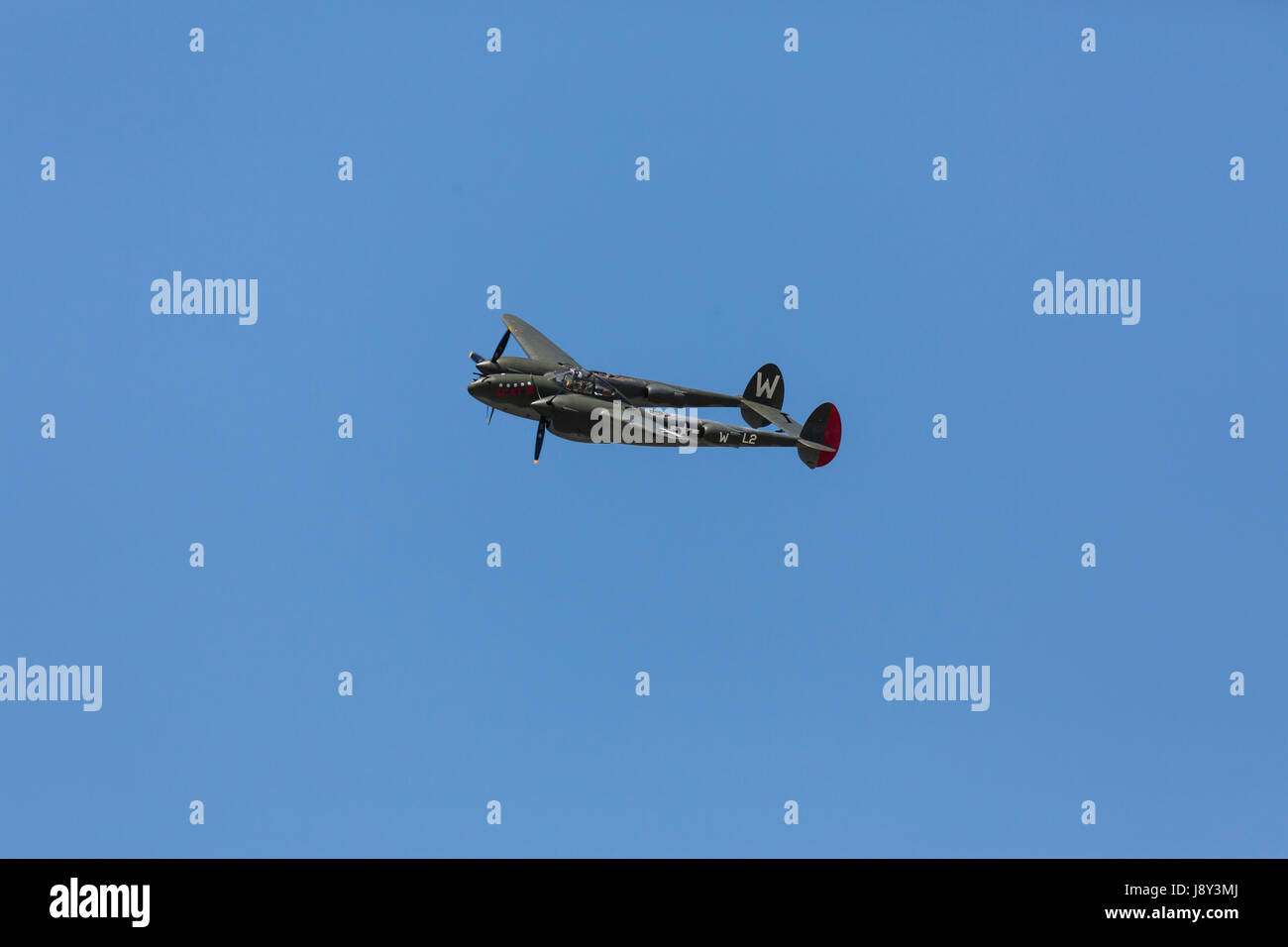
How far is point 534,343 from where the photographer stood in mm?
50719

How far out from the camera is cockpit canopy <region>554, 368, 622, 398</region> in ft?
145

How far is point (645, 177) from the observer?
42.4 metres

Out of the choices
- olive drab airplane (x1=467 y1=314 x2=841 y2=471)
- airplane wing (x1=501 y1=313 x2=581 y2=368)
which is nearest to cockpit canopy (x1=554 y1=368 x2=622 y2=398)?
olive drab airplane (x1=467 y1=314 x2=841 y2=471)

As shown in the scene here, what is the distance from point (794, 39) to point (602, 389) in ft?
43.0

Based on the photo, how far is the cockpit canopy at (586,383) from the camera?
145 ft

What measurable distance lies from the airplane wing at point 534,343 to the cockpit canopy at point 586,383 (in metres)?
3.71

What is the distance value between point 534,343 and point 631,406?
8.03 meters

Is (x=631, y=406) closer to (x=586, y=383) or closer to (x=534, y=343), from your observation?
(x=586, y=383)

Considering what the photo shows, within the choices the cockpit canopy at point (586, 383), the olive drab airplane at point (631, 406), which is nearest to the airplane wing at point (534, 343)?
the olive drab airplane at point (631, 406)

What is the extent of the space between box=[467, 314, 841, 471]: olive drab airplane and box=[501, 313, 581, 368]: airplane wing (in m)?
1.82

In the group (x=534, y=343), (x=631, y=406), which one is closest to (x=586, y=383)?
(x=631, y=406)

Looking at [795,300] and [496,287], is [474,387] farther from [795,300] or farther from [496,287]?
[795,300]
